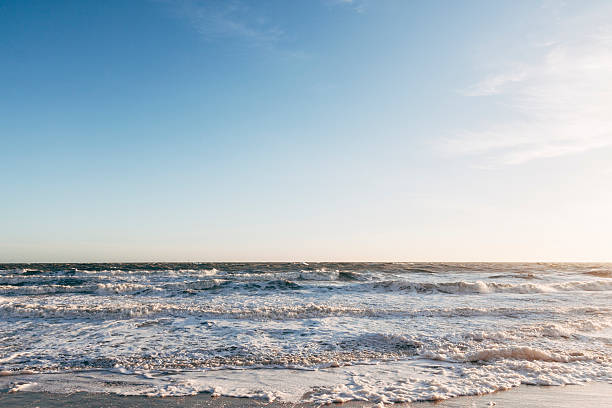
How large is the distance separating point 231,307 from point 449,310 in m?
8.41

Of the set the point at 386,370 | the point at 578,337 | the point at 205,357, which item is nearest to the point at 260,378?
the point at 205,357

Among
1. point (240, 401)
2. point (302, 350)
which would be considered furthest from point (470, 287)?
point (240, 401)

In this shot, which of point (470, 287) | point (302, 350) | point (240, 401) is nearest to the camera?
point (240, 401)

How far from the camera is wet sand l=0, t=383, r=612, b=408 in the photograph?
17.1 feet

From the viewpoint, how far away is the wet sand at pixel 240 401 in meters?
5.23

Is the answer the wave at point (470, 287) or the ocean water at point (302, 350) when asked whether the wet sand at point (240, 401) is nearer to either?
the ocean water at point (302, 350)

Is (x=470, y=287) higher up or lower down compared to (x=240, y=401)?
lower down

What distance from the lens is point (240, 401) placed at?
17.6ft

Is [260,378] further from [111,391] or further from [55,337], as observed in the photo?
[55,337]

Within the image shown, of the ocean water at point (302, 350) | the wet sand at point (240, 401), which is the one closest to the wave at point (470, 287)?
the ocean water at point (302, 350)

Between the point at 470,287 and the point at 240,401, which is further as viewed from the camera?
the point at 470,287

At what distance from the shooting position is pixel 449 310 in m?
13.4

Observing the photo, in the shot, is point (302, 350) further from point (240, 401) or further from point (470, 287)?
point (470, 287)

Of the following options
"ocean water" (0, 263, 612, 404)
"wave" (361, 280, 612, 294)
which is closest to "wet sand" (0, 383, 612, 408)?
"ocean water" (0, 263, 612, 404)
